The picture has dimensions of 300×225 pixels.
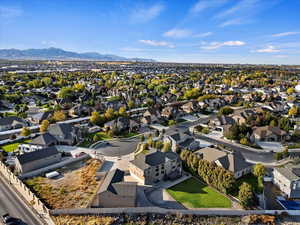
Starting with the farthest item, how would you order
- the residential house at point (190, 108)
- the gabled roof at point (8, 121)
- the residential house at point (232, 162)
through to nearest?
the residential house at point (190, 108)
the gabled roof at point (8, 121)
the residential house at point (232, 162)

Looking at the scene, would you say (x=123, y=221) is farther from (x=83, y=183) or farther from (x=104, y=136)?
(x=104, y=136)

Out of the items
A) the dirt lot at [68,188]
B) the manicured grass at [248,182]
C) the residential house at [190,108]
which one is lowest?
the dirt lot at [68,188]

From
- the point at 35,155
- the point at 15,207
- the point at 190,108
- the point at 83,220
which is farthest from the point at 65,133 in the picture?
the point at 190,108

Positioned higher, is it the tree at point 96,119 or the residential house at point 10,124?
the tree at point 96,119

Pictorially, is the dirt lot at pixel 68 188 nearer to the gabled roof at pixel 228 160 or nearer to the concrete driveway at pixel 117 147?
the concrete driveway at pixel 117 147

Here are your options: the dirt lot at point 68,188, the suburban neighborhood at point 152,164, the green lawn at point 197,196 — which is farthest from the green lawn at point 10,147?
the green lawn at point 197,196

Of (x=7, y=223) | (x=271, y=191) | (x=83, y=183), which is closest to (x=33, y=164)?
(x=83, y=183)

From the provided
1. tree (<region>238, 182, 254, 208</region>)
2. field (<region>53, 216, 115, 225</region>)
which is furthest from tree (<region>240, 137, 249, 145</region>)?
field (<region>53, 216, 115, 225</region>)

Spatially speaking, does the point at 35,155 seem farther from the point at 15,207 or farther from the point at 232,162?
the point at 232,162

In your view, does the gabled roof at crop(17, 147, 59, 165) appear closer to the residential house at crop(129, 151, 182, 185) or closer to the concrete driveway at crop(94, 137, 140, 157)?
the concrete driveway at crop(94, 137, 140, 157)
